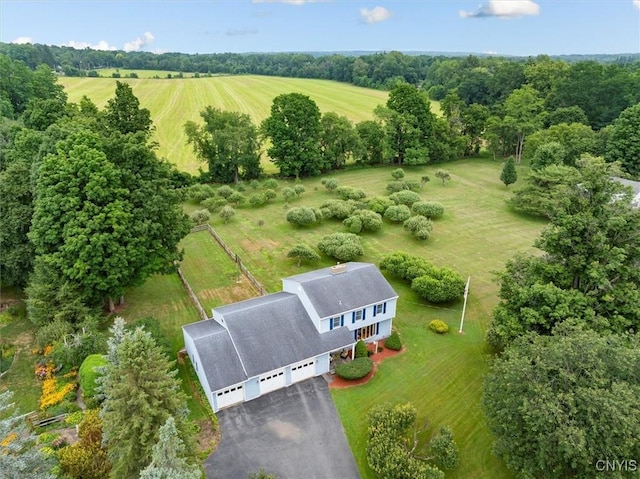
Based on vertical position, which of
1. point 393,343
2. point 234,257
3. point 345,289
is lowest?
point 234,257

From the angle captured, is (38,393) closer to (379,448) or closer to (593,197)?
(379,448)

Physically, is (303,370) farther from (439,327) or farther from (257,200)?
(257,200)

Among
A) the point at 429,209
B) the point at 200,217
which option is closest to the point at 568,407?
the point at 429,209

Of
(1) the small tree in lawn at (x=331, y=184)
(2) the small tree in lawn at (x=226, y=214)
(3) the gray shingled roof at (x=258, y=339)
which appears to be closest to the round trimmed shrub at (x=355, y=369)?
(3) the gray shingled roof at (x=258, y=339)

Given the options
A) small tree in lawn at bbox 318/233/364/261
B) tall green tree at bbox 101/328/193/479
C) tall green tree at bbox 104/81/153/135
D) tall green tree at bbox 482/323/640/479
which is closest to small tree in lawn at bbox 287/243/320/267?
small tree in lawn at bbox 318/233/364/261

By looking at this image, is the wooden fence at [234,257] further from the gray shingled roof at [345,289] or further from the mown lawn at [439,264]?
the gray shingled roof at [345,289]

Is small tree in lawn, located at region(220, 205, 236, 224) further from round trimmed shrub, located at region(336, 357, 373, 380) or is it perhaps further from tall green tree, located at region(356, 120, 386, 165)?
tall green tree, located at region(356, 120, 386, 165)

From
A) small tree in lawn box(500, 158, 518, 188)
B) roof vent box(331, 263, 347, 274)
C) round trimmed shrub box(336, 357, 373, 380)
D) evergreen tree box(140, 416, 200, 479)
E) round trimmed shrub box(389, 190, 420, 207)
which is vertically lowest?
round trimmed shrub box(336, 357, 373, 380)
